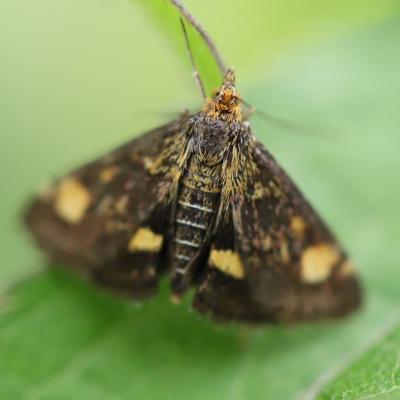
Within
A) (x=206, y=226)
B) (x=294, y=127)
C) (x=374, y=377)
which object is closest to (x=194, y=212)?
(x=206, y=226)

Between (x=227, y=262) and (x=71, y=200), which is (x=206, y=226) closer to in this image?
(x=227, y=262)

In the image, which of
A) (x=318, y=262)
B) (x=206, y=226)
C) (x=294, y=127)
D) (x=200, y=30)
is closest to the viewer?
(x=200, y=30)

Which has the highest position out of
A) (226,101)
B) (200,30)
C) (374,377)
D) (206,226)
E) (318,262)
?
(200,30)

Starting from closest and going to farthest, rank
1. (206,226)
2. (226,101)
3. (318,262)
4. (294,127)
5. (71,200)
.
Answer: (226,101)
(206,226)
(318,262)
(71,200)
(294,127)

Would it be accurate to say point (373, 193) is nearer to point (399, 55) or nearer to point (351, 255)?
point (351, 255)

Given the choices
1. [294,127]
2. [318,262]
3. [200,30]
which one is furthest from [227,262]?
[294,127]

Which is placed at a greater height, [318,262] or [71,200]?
[71,200]

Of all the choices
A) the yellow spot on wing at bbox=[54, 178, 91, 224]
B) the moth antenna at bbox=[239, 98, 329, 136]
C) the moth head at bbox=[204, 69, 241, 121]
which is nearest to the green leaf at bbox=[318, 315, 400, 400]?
the moth head at bbox=[204, 69, 241, 121]

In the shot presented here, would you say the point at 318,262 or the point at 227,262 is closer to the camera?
the point at 227,262
